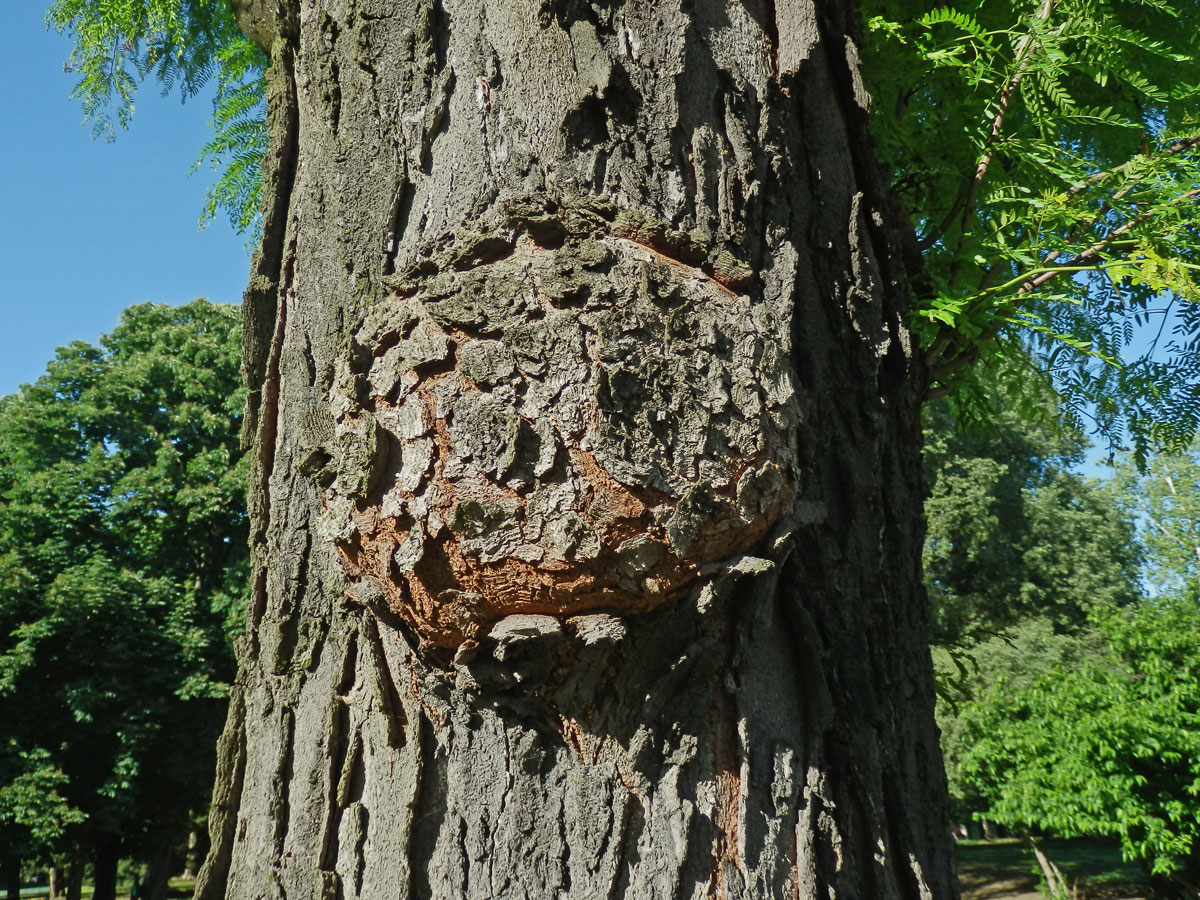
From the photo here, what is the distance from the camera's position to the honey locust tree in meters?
1.31

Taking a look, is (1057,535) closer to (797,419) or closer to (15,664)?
(15,664)

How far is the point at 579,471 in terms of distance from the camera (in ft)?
4.25

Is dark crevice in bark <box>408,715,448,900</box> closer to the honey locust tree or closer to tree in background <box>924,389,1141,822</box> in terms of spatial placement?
the honey locust tree

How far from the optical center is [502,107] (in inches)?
62.9

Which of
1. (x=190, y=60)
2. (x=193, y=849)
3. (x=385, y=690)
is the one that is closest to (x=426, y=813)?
(x=385, y=690)

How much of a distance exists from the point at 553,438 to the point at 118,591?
772 inches

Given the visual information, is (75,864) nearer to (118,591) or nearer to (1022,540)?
(118,591)

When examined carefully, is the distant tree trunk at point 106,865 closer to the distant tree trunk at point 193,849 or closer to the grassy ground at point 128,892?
the distant tree trunk at point 193,849

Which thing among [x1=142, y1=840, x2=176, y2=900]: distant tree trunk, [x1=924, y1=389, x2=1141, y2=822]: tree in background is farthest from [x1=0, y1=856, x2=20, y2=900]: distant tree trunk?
[x1=924, y1=389, x2=1141, y2=822]: tree in background

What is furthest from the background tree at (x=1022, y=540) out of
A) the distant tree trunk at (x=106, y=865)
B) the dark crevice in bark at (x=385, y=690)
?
the dark crevice in bark at (x=385, y=690)

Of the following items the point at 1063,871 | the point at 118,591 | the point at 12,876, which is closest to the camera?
the point at 118,591

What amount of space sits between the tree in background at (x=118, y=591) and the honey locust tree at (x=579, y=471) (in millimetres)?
16388

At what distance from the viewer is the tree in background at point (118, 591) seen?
17516mm

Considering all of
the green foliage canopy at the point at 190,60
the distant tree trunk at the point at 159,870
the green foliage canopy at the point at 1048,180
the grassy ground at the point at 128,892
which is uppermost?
the green foliage canopy at the point at 190,60
